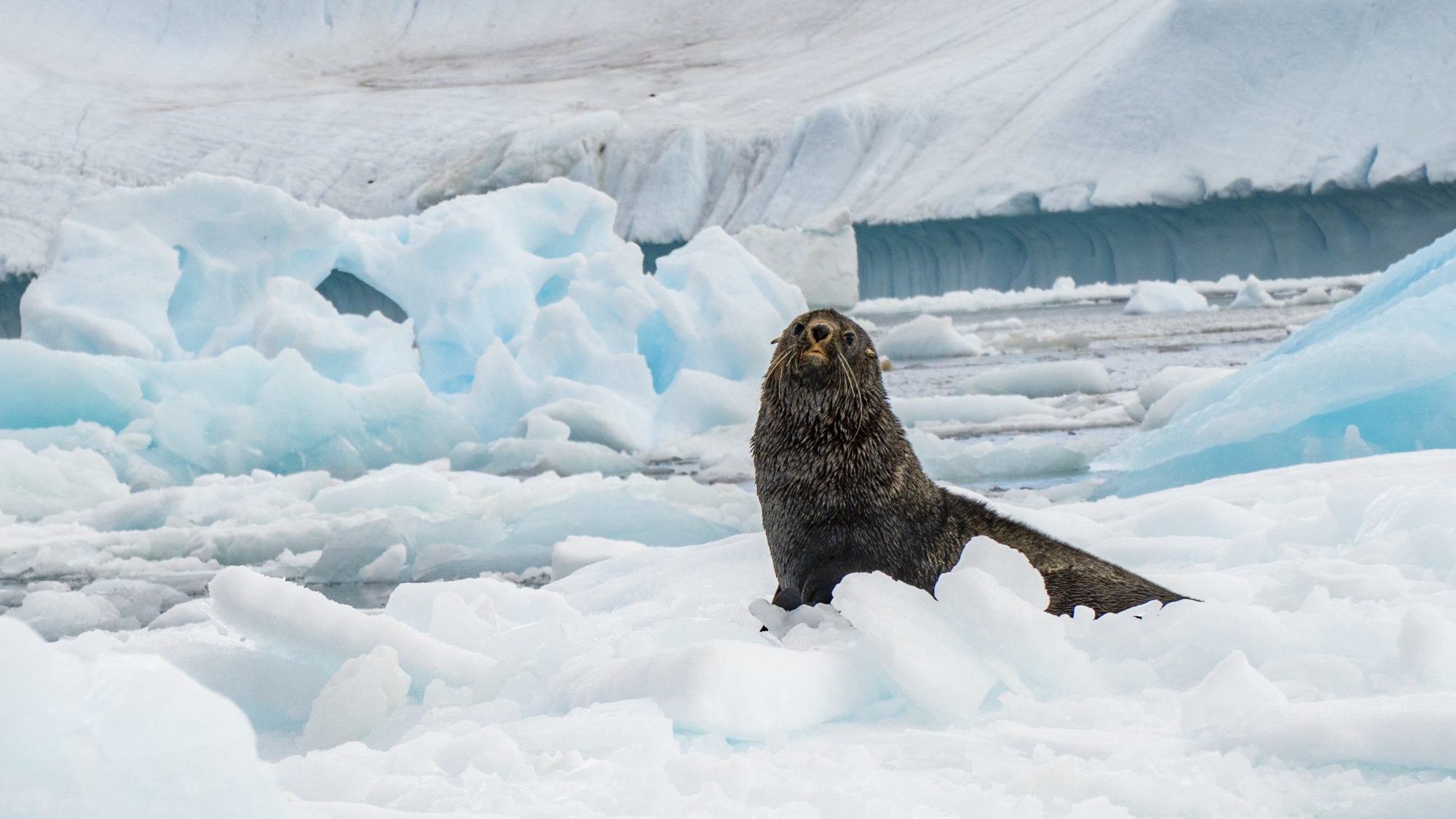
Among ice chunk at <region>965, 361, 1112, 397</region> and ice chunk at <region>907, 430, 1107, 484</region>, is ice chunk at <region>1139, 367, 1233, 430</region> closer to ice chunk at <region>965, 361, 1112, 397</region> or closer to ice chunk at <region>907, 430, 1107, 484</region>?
ice chunk at <region>907, 430, 1107, 484</region>

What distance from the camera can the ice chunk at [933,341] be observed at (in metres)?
14.2

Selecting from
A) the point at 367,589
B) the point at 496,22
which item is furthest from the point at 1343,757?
the point at 496,22

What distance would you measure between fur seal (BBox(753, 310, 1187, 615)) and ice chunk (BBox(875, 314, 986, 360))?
11.4 metres

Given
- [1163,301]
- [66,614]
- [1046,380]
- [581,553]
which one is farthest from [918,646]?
[1163,301]

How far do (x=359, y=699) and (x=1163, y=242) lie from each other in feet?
71.5

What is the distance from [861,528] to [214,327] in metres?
9.00

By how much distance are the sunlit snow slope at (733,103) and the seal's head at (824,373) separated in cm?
1850

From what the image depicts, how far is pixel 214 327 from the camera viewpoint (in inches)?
417

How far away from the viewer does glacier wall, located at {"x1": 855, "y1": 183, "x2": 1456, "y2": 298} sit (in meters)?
19.8

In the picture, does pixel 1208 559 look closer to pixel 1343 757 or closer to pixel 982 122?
pixel 1343 757

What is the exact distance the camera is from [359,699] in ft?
7.20

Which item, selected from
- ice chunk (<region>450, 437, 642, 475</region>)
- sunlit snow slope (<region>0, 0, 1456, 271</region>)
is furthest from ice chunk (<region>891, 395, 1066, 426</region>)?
sunlit snow slope (<region>0, 0, 1456, 271</region>)

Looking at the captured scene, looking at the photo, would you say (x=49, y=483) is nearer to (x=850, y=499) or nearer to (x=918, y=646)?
(x=850, y=499)

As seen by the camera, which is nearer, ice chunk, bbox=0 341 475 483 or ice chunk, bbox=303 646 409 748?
ice chunk, bbox=303 646 409 748
